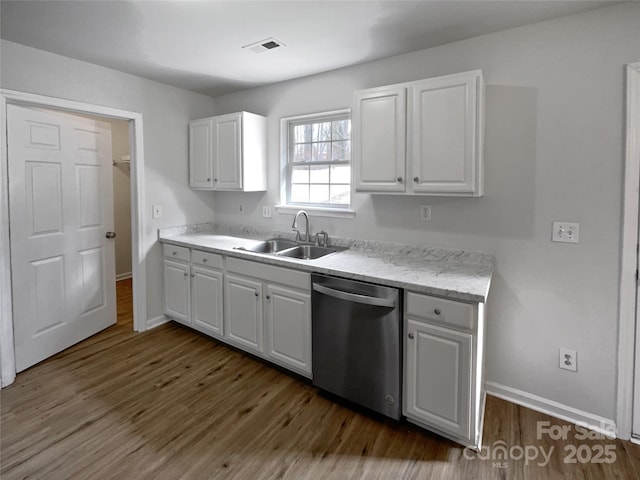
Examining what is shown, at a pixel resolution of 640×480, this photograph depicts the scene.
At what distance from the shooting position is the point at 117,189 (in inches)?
197

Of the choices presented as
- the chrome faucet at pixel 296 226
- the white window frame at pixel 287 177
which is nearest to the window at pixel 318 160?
the white window frame at pixel 287 177

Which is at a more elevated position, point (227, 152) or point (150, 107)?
point (150, 107)

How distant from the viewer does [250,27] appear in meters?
2.21

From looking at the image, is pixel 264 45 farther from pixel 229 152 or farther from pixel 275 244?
pixel 275 244

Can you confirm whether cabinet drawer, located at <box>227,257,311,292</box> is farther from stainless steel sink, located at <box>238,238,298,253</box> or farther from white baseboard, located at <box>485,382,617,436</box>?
white baseboard, located at <box>485,382,617,436</box>

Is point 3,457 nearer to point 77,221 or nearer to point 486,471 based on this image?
point 77,221

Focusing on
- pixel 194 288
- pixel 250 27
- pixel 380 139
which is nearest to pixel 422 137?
pixel 380 139

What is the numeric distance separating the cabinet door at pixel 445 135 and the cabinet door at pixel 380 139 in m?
0.08

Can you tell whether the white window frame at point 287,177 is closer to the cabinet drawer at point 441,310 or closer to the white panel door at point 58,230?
the cabinet drawer at point 441,310

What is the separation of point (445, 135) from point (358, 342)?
4.51ft

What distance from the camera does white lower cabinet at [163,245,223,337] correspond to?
3033mm

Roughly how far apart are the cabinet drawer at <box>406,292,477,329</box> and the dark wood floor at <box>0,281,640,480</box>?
0.72 meters

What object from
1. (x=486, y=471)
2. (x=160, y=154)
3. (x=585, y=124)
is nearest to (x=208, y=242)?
(x=160, y=154)

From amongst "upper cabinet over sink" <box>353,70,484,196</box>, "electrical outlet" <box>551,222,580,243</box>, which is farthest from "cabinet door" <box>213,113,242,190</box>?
"electrical outlet" <box>551,222,580,243</box>
